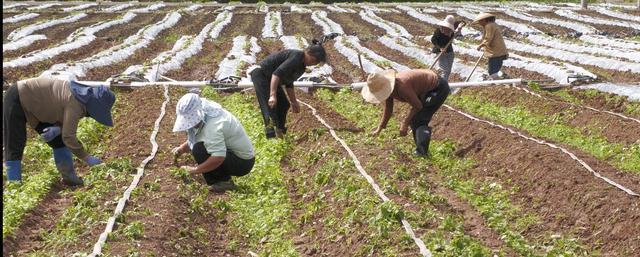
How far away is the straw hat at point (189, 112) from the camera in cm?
663

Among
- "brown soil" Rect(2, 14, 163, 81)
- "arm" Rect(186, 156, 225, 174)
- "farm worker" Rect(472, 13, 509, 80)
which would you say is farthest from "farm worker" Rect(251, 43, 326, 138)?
"brown soil" Rect(2, 14, 163, 81)

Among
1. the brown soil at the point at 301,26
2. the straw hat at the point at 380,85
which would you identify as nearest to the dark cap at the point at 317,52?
the straw hat at the point at 380,85

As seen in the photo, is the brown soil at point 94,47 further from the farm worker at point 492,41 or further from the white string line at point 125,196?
the farm worker at point 492,41

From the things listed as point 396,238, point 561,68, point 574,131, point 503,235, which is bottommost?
point 561,68

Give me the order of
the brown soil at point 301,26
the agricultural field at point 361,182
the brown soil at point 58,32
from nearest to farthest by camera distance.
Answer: the agricultural field at point 361,182, the brown soil at point 58,32, the brown soil at point 301,26

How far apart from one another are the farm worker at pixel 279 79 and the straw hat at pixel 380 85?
0.82 m

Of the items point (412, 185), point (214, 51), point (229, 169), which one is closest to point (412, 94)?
point (412, 185)

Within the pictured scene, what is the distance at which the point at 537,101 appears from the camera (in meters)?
12.0

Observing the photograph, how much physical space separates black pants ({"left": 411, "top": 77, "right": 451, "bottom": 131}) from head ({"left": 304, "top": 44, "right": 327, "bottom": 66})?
120 cm

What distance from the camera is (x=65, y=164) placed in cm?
730

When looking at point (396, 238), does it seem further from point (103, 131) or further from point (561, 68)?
point (561, 68)

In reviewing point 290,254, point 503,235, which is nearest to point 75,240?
point 290,254

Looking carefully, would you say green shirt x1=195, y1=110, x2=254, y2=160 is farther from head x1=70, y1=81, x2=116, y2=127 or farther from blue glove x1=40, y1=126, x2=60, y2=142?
blue glove x1=40, y1=126, x2=60, y2=142

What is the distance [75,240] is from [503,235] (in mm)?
3258
